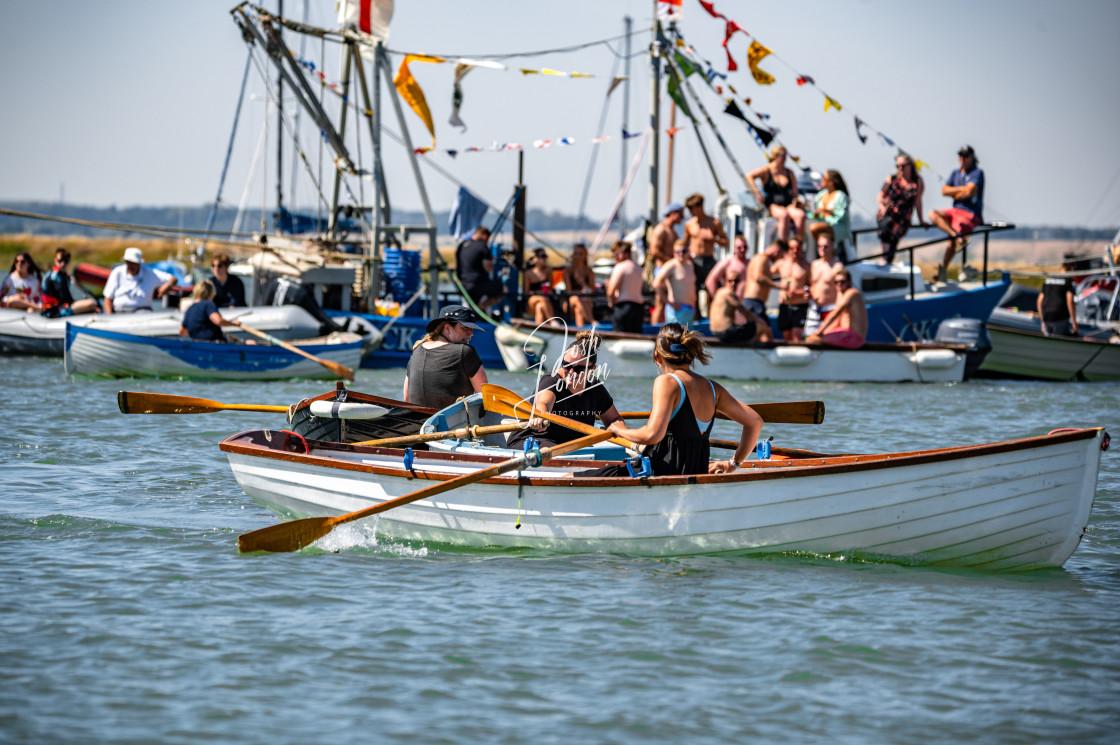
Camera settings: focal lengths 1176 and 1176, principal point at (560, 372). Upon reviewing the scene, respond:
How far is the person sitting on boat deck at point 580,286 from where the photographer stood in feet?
61.4

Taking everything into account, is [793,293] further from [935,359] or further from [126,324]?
[126,324]


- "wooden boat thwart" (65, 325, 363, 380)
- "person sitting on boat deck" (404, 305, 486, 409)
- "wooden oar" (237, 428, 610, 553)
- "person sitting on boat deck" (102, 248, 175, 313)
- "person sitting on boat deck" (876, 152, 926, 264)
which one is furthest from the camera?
"person sitting on boat deck" (876, 152, 926, 264)

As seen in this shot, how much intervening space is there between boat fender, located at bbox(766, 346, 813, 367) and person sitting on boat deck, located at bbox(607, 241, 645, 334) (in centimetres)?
200

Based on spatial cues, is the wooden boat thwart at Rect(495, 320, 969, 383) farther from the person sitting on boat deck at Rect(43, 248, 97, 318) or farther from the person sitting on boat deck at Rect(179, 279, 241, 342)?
the person sitting on boat deck at Rect(43, 248, 97, 318)

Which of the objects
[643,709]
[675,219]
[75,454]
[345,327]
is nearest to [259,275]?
[345,327]

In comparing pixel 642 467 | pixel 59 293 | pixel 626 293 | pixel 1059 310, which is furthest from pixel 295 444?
pixel 1059 310

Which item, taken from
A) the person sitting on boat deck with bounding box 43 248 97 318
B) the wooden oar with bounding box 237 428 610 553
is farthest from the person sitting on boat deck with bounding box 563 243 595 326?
the wooden oar with bounding box 237 428 610 553

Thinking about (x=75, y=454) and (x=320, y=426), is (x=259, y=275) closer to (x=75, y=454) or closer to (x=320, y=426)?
(x=75, y=454)

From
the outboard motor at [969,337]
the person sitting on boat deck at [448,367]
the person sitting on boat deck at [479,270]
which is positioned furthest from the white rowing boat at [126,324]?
the outboard motor at [969,337]

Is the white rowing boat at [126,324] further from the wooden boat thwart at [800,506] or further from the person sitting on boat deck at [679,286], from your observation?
the wooden boat thwart at [800,506]

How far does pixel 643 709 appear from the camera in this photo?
4.88 metres

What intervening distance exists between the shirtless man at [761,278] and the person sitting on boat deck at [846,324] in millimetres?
876

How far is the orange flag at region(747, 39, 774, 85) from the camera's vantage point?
18219 millimetres

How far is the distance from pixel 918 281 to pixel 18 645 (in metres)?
16.3
